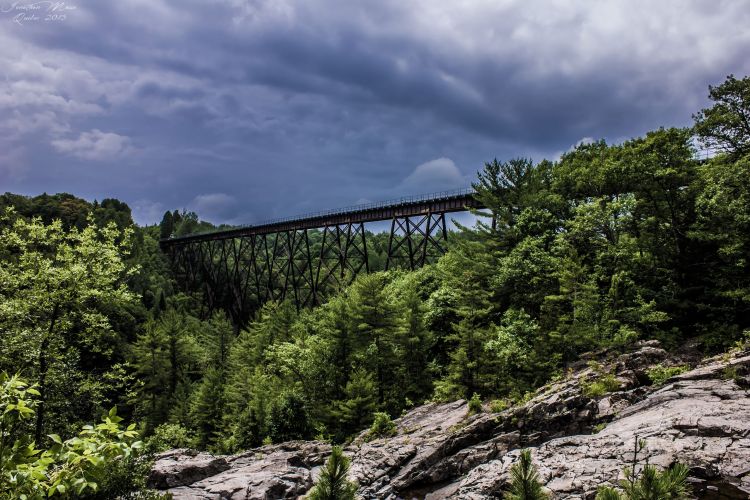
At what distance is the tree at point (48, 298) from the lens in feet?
39.8

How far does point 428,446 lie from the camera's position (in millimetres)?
13164

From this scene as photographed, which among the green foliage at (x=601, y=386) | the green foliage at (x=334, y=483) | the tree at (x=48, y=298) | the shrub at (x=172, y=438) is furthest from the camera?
the shrub at (x=172, y=438)

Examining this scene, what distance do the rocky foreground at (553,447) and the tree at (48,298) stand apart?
4946 mm

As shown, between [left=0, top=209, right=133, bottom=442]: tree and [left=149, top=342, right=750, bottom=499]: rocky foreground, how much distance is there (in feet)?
16.2

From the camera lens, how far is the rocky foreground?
8.02m

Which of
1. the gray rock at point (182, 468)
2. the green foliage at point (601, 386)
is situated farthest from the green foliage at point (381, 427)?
the green foliage at point (601, 386)

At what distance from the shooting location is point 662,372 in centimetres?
1302

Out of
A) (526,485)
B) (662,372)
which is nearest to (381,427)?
(662,372)

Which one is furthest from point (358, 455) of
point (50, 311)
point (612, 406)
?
point (50, 311)

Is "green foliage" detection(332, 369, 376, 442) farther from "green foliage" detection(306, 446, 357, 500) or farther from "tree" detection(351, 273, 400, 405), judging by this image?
"green foliage" detection(306, 446, 357, 500)

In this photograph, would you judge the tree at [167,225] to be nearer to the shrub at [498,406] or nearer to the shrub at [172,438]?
the shrub at [172,438]

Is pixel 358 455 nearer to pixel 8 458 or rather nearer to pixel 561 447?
pixel 561 447

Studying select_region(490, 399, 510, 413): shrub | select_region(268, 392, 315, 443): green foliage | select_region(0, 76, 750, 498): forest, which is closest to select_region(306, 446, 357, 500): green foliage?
select_region(0, 76, 750, 498): forest

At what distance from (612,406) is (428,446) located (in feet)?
17.7
